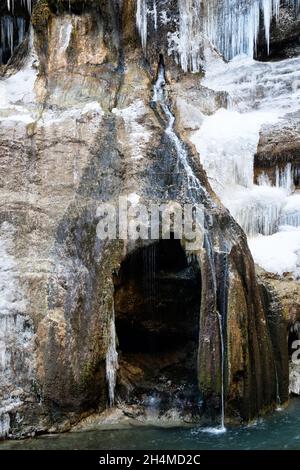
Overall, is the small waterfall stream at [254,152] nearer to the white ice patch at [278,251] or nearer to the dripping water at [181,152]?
the white ice patch at [278,251]

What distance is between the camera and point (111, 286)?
973cm

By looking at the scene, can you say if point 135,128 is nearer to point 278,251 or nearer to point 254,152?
point 278,251

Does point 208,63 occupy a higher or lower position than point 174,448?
higher

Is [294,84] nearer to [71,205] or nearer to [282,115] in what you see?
[282,115]

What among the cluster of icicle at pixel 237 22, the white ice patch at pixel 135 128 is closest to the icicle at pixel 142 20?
the cluster of icicle at pixel 237 22

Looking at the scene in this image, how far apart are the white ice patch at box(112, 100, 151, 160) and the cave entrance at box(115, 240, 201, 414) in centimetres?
191

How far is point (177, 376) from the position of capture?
35.5 ft

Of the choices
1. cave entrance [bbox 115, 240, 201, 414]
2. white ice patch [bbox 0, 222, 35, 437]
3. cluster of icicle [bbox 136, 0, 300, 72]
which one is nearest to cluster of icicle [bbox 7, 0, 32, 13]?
cluster of icicle [bbox 136, 0, 300, 72]

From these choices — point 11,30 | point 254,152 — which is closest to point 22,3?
point 11,30

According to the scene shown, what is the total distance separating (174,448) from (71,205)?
14.1ft

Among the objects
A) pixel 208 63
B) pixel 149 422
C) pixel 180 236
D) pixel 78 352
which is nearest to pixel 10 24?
pixel 208 63

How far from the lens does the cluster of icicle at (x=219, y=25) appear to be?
15.6 meters

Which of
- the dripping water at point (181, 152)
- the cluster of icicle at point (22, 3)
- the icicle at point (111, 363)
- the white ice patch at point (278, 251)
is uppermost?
the cluster of icicle at point (22, 3)

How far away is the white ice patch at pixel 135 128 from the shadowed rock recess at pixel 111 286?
27 millimetres
